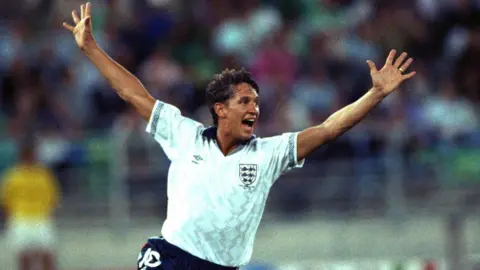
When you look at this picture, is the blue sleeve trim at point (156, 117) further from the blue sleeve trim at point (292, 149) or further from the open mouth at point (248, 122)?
the blue sleeve trim at point (292, 149)

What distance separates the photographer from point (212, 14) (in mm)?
15641

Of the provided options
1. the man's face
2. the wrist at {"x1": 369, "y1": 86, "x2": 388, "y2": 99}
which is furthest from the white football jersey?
the wrist at {"x1": 369, "y1": 86, "x2": 388, "y2": 99}

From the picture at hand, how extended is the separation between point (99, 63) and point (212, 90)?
0.79 m

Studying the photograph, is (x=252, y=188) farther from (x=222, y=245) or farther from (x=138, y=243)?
(x=138, y=243)

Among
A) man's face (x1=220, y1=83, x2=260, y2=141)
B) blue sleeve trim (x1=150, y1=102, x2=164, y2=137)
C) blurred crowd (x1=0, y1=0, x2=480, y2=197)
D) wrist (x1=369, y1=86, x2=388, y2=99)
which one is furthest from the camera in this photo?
blurred crowd (x1=0, y1=0, x2=480, y2=197)

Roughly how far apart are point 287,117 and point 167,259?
21.7 feet

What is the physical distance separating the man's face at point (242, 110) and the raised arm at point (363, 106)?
1.14ft

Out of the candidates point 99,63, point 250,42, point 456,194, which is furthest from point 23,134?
point 99,63

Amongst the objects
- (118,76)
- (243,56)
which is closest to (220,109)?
(118,76)

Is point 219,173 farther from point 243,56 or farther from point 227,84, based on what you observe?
point 243,56

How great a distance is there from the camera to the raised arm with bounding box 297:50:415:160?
270 inches

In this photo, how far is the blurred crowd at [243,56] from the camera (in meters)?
13.9

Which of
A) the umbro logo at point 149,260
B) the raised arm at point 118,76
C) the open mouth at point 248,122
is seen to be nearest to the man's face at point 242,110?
the open mouth at point 248,122

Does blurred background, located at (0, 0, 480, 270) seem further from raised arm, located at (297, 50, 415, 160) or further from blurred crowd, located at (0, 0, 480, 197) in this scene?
raised arm, located at (297, 50, 415, 160)
